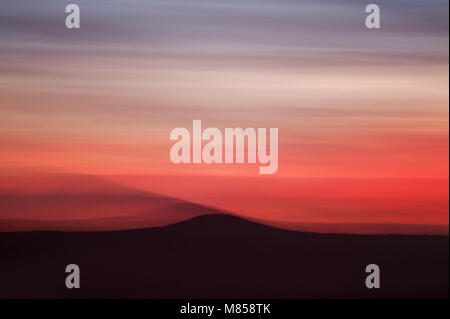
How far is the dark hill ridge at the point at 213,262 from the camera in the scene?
4.36 meters

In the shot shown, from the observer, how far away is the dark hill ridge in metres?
4.36

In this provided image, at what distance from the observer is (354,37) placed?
4383 millimetres

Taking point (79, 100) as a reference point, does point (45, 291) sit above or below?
below

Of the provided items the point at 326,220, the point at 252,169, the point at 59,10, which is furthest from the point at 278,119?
the point at 59,10

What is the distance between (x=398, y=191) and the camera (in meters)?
4.38

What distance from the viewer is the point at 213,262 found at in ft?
14.4

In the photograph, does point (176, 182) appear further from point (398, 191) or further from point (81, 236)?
point (398, 191)

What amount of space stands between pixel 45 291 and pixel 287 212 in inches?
61.1
